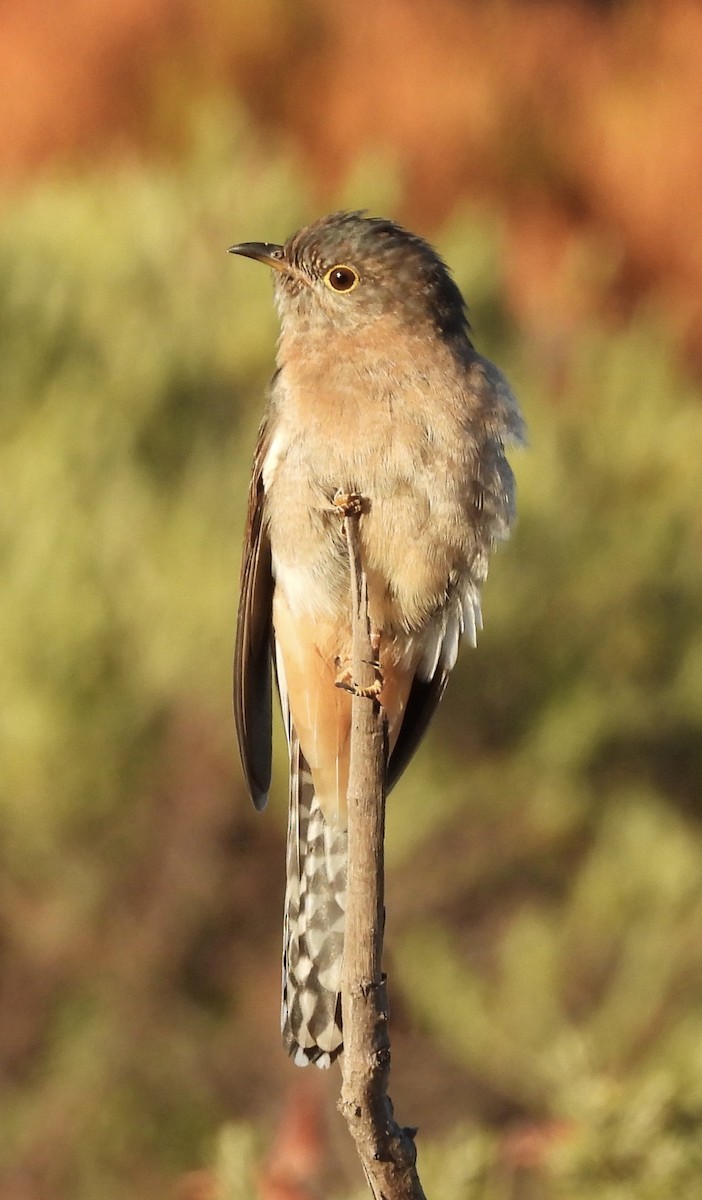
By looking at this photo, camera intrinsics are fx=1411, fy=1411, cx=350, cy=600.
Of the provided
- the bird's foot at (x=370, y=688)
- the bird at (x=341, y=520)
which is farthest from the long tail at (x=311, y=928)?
the bird's foot at (x=370, y=688)

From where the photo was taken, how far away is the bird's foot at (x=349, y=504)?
2.17 m

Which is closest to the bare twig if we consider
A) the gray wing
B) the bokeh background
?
the gray wing

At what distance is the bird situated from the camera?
7.97ft

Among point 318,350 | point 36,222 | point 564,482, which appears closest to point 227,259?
point 36,222

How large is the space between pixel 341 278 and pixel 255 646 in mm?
749

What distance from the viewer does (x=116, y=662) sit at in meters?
4.32

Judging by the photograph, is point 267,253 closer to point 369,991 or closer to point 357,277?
point 357,277

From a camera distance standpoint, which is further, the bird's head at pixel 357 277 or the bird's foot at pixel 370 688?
the bird's head at pixel 357 277

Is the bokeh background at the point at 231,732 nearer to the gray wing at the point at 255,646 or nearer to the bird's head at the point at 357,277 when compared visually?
the gray wing at the point at 255,646

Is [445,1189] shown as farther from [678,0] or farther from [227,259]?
[678,0]

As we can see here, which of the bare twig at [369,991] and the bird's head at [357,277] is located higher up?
the bird's head at [357,277]

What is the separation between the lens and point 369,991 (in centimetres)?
170

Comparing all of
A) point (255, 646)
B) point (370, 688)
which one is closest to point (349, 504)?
point (370, 688)

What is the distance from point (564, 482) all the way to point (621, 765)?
42.6 inches
